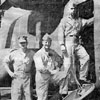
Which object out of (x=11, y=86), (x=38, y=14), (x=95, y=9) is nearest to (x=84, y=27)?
(x=95, y=9)

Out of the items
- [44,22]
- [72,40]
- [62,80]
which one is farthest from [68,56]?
[44,22]

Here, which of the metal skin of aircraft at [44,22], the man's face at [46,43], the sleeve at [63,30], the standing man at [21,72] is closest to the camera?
the man's face at [46,43]

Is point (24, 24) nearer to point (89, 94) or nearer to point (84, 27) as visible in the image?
point (84, 27)

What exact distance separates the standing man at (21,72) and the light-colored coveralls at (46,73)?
0.50 ft

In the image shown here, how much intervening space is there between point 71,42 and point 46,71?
68cm

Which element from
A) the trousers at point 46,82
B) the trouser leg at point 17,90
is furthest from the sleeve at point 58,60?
the trouser leg at point 17,90

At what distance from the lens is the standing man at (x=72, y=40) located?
769cm

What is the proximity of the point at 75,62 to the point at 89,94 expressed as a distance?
1.83ft

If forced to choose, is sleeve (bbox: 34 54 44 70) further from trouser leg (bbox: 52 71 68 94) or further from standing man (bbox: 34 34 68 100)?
trouser leg (bbox: 52 71 68 94)

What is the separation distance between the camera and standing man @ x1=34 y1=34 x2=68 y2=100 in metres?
7.53

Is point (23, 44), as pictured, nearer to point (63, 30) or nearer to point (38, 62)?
point (38, 62)

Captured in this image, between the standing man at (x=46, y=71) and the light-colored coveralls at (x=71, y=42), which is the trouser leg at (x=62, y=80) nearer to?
the standing man at (x=46, y=71)

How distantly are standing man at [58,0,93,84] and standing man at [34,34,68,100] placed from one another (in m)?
0.19

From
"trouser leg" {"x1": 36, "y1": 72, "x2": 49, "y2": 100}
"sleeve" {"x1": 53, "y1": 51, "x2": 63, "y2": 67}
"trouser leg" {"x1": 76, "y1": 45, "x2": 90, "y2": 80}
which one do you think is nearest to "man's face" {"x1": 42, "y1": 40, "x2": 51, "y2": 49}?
"sleeve" {"x1": 53, "y1": 51, "x2": 63, "y2": 67}
